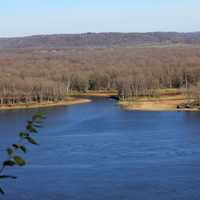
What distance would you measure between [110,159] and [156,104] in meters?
12.5

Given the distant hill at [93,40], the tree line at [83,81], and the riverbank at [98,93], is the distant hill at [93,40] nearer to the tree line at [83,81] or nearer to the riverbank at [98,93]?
the tree line at [83,81]

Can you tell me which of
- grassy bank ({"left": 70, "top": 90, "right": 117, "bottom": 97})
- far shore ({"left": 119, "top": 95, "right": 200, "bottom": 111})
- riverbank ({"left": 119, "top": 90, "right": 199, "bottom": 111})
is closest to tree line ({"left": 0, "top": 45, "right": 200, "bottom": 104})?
grassy bank ({"left": 70, "top": 90, "right": 117, "bottom": 97})

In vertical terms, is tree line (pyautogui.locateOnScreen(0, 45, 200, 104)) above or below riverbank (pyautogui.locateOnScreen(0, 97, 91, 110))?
above

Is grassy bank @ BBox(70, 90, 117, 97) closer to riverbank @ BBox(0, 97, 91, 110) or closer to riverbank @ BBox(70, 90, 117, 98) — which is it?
riverbank @ BBox(70, 90, 117, 98)

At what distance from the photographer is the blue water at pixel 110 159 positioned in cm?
860

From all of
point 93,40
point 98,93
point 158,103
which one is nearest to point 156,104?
point 158,103

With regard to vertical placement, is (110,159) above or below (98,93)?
above

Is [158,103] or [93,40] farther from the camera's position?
[93,40]

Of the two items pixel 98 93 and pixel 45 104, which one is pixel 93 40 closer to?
pixel 98 93

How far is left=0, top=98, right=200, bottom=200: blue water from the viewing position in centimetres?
860

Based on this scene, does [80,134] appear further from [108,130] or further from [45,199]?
[45,199]

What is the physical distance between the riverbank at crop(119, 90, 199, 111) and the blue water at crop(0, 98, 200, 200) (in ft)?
9.08

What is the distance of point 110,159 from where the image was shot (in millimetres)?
11188

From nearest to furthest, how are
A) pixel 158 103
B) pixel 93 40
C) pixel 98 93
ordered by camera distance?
pixel 158 103 < pixel 98 93 < pixel 93 40
